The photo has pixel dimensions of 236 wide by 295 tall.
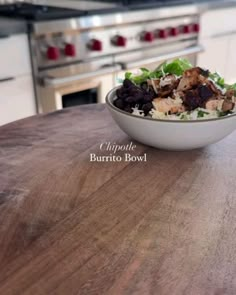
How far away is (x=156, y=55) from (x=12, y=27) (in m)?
0.95

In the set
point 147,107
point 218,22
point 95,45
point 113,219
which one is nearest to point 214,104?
point 147,107

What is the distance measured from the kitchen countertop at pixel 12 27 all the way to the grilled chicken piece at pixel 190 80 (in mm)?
952

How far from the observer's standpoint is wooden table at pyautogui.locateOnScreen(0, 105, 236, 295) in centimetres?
49

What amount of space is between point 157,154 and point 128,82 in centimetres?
17

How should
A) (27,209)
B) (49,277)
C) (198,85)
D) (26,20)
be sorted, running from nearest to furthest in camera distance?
1. (49,277)
2. (27,209)
3. (198,85)
4. (26,20)

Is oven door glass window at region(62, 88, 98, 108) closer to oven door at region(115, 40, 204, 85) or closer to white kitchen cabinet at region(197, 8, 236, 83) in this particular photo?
oven door at region(115, 40, 204, 85)

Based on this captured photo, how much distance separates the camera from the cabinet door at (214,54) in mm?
2554

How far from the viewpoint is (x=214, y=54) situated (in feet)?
8.68

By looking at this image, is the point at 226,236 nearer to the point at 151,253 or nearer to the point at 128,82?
the point at 151,253

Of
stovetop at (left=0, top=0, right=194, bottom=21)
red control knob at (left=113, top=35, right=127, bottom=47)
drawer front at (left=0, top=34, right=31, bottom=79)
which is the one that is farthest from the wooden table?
red control knob at (left=113, top=35, right=127, bottom=47)

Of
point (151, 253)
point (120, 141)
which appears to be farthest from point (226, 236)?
point (120, 141)

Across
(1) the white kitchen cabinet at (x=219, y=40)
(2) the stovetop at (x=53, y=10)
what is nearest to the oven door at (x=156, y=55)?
(1) the white kitchen cabinet at (x=219, y=40)

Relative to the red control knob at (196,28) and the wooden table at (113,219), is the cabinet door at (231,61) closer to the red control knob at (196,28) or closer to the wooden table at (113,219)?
the red control knob at (196,28)

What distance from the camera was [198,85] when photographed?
801 mm
